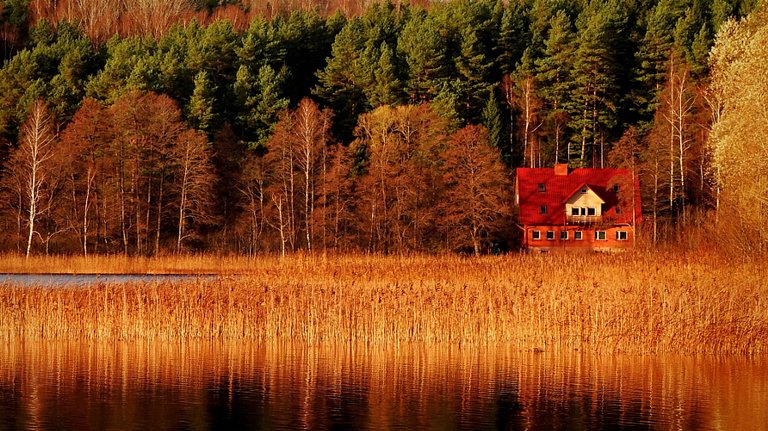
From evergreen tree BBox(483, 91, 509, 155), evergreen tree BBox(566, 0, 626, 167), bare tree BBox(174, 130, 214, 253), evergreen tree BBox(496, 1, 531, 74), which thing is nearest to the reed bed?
bare tree BBox(174, 130, 214, 253)

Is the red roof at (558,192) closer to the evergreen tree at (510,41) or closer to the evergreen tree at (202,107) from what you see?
the evergreen tree at (510,41)

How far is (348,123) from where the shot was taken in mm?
81062

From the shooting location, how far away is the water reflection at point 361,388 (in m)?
16.1

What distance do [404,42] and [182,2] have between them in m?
38.7

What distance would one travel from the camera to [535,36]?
9075cm

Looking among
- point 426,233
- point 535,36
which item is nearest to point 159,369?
point 426,233

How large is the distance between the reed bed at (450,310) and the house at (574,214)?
1733 inches

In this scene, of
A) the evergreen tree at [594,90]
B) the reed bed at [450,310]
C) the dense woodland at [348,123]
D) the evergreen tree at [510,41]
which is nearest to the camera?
the reed bed at [450,310]

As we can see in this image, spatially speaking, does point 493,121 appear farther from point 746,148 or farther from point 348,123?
point 746,148

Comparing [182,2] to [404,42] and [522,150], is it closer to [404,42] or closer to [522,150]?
[404,42]

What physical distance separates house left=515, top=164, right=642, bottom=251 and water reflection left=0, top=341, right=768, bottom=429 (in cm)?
4883

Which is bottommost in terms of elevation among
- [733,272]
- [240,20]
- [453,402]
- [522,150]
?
[453,402]

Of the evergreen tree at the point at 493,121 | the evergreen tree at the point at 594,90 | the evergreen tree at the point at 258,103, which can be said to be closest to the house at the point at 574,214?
the evergreen tree at the point at 493,121

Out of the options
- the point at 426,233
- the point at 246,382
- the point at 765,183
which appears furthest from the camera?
the point at 426,233
